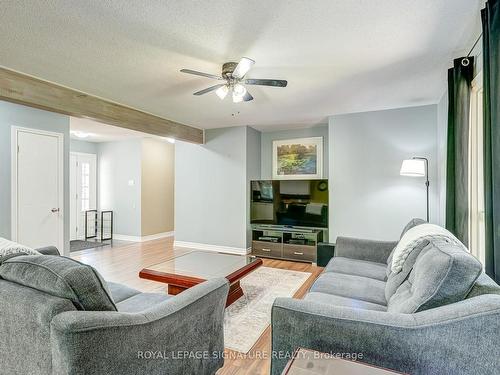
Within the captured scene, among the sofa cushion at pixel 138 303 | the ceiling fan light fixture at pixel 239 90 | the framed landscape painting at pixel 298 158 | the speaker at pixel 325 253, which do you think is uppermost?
the ceiling fan light fixture at pixel 239 90

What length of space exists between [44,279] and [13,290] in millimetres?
198

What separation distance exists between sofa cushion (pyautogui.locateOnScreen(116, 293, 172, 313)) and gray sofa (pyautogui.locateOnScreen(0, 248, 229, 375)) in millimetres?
553

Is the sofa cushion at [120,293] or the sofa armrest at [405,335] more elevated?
the sofa armrest at [405,335]

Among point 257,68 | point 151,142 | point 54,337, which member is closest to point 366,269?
point 257,68

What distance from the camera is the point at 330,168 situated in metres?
4.61

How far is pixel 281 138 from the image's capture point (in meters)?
5.67

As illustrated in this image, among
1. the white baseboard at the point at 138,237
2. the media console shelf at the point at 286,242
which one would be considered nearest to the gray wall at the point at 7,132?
the white baseboard at the point at 138,237

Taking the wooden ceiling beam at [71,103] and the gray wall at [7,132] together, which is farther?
the gray wall at [7,132]

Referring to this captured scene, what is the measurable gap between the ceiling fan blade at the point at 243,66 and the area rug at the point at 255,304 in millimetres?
2251

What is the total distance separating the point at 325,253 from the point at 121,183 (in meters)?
5.27

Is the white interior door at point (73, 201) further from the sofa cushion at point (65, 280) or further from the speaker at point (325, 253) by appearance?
the sofa cushion at point (65, 280)

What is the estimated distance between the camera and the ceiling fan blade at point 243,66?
86.3 inches

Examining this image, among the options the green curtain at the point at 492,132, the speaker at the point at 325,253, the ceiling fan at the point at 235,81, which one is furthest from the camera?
the speaker at the point at 325,253

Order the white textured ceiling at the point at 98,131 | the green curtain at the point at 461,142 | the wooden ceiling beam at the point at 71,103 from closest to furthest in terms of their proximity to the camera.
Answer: the green curtain at the point at 461,142 < the wooden ceiling beam at the point at 71,103 < the white textured ceiling at the point at 98,131
